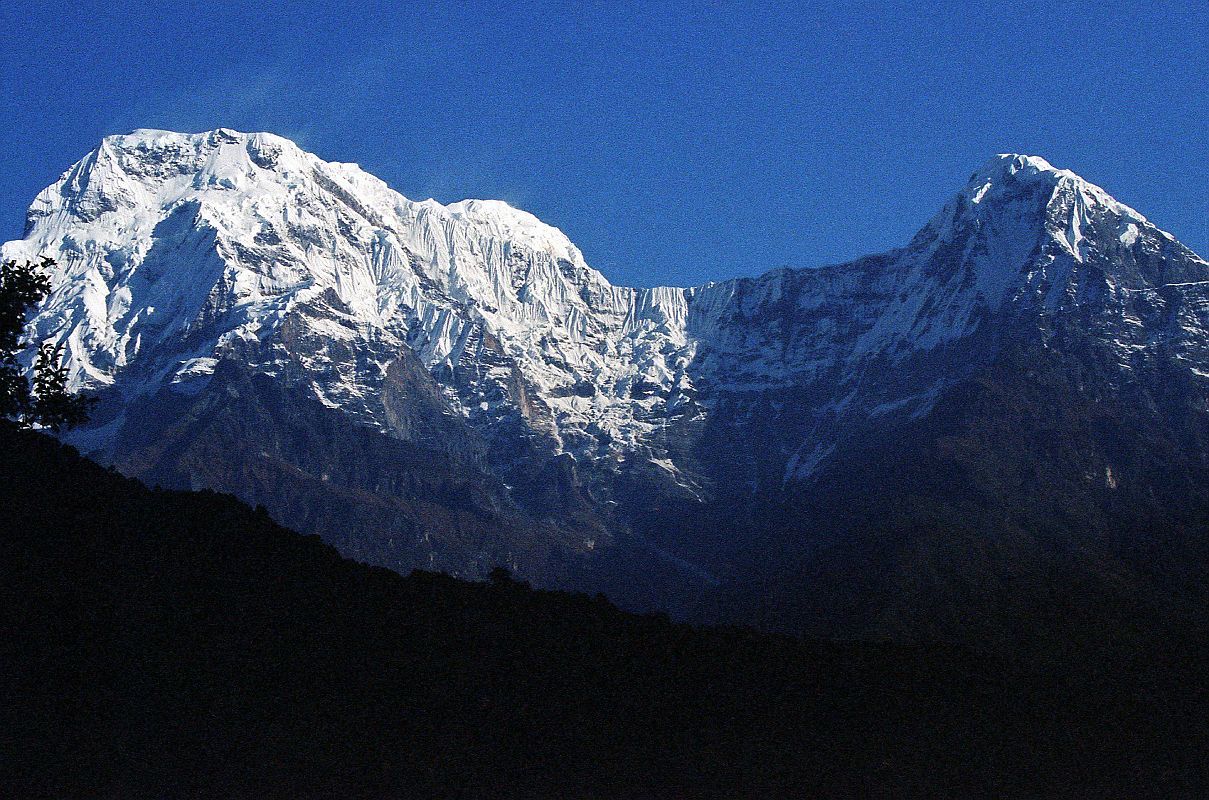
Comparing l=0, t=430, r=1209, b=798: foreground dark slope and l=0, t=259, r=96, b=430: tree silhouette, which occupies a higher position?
l=0, t=259, r=96, b=430: tree silhouette

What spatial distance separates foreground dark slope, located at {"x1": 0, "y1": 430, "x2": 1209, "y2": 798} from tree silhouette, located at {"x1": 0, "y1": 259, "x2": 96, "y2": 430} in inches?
436

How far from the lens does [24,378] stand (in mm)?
90125

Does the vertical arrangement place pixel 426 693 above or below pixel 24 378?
below

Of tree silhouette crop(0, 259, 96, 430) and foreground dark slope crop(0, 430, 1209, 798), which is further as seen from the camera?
tree silhouette crop(0, 259, 96, 430)

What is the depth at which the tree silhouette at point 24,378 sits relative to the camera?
89.4 m

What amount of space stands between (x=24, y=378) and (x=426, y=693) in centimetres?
3698

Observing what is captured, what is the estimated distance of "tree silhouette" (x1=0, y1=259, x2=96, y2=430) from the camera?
89.4m

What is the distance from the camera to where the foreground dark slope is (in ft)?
195

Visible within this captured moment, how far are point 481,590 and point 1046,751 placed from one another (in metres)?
26.1

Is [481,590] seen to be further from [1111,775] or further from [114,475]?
[1111,775]

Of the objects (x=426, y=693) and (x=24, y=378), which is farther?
(x=24, y=378)

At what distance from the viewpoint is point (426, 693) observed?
6556cm

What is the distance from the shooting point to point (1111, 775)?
61.9m

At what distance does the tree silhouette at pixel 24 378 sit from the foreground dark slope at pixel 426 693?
11064mm
